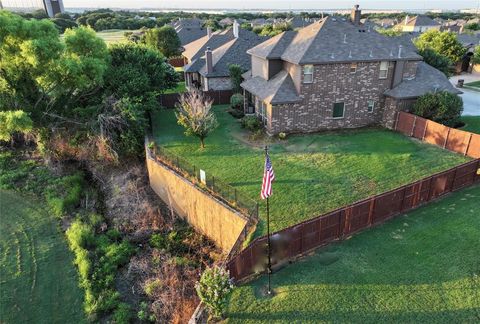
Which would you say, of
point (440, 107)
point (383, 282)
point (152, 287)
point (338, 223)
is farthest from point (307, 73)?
point (152, 287)

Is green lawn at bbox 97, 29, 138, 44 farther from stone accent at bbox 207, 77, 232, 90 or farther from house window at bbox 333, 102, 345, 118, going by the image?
house window at bbox 333, 102, 345, 118

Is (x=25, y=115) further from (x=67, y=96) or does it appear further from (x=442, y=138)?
(x=442, y=138)

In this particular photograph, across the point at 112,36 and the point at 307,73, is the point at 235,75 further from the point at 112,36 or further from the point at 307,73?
the point at 112,36

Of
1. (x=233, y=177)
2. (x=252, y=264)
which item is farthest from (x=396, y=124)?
(x=252, y=264)

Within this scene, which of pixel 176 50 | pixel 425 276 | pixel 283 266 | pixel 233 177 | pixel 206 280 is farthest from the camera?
pixel 176 50

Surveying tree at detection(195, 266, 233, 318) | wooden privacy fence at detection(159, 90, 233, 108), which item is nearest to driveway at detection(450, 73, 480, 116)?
wooden privacy fence at detection(159, 90, 233, 108)

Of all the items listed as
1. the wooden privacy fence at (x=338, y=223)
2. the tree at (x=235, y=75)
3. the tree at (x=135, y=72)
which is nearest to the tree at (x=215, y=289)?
the wooden privacy fence at (x=338, y=223)

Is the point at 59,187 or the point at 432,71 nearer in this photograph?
the point at 59,187
